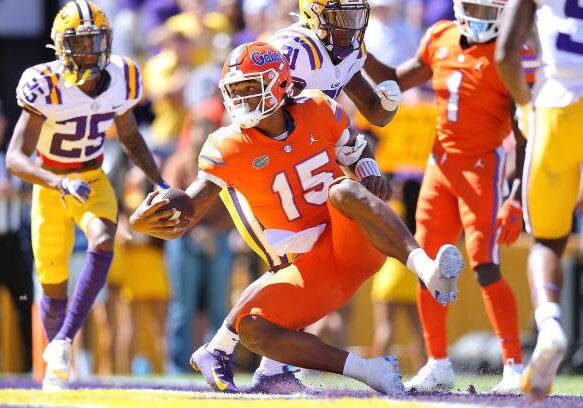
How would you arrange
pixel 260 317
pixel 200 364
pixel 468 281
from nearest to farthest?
pixel 260 317
pixel 200 364
pixel 468 281

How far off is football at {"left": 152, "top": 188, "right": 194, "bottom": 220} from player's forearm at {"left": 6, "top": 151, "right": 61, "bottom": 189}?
117 cm

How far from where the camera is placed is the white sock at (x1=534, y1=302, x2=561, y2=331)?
5.19m

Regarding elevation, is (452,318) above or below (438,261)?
below

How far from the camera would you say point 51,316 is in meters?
7.29

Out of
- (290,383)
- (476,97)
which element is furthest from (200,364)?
(476,97)

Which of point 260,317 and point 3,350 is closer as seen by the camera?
point 260,317

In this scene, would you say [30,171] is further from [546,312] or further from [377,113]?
[546,312]

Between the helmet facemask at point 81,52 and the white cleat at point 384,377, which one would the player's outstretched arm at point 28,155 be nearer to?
the helmet facemask at point 81,52

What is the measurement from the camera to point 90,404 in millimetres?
5395

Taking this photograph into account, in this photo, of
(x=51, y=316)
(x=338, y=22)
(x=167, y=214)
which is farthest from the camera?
(x=51, y=316)

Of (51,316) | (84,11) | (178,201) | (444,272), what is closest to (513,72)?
(444,272)

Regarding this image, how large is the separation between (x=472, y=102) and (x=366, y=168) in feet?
3.71

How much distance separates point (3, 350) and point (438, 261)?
6.05 metres

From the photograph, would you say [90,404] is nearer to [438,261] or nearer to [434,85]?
[438,261]
